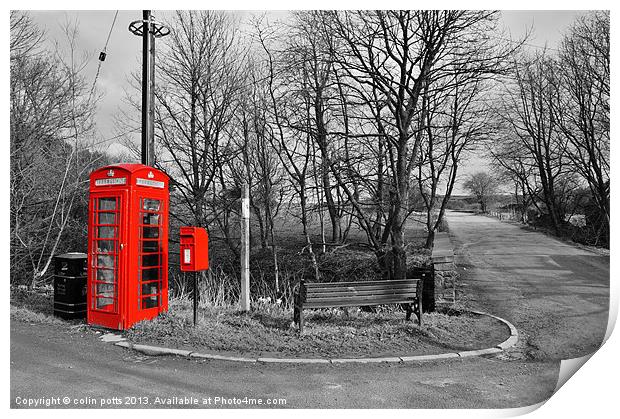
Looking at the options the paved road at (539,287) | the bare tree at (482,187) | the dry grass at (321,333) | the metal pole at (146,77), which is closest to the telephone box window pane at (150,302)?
the dry grass at (321,333)

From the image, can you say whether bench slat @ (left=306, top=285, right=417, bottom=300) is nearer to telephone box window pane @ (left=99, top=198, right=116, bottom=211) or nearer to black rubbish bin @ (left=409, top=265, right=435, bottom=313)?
black rubbish bin @ (left=409, top=265, right=435, bottom=313)

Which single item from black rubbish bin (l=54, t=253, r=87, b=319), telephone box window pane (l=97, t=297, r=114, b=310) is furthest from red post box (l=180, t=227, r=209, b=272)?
black rubbish bin (l=54, t=253, r=87, b=319)

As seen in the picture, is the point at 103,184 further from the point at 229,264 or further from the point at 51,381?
the point at 229,264

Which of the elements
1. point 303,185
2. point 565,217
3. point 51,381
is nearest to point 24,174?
point 51,381

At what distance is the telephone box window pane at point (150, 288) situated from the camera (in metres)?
5.09

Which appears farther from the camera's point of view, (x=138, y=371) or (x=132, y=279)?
(x=132, y=279)

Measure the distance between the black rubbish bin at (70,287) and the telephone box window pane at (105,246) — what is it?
0.71m

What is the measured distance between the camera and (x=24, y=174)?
6.17 meters

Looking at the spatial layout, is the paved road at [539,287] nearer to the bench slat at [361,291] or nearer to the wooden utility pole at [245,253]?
the bench slat at [361,291]

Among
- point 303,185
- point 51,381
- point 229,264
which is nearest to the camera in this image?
point 51,381

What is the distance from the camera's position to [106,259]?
16.4 ft

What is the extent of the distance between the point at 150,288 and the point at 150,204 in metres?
0.98

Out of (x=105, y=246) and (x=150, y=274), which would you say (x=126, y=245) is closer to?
(x=105, y=246)
